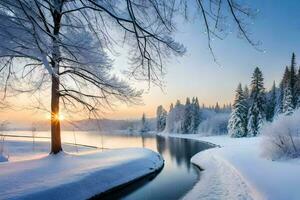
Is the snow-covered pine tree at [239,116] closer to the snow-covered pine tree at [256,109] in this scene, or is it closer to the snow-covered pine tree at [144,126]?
the snow-covered pine tree at [256,109]

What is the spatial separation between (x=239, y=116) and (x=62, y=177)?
46.7m

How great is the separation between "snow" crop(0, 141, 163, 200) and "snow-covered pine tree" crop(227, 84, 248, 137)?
127 feet

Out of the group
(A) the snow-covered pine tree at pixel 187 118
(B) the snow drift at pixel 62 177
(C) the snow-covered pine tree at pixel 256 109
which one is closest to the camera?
(B) the snow drift at pixel 62 177

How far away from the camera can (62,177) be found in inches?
478

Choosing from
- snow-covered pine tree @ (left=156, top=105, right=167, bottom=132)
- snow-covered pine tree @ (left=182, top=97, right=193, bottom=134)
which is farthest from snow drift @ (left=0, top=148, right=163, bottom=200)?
snow-covered pine tree @ (left=156, top=105, right=167, bottom=132)

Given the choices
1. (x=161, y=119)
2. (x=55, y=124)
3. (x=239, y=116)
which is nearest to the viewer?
(x=55, y=124)

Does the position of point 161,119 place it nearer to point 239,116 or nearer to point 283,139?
point 239,116

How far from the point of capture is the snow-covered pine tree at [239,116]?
177ft

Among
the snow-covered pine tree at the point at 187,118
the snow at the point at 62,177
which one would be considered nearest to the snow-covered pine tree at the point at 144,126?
the snow-covered pine tree at the point at 187,118

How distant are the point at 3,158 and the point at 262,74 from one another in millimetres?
47305

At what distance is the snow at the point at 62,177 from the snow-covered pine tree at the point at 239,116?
38.6 meters

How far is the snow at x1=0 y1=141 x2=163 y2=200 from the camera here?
10.2m

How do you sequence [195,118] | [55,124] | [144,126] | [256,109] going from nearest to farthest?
[55,124], [256,109], [195,118], [144,126]

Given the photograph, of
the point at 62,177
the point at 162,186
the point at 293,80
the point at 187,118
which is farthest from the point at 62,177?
the point at 187,118
